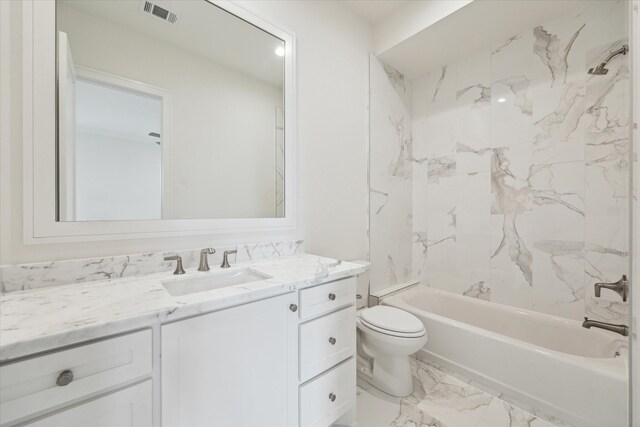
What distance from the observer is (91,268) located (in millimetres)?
1052

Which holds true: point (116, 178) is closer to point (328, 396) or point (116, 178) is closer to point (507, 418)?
point (328, 396)

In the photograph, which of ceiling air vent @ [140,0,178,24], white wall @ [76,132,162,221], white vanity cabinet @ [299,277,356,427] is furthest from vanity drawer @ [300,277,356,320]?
ceiling air vent @ [140,0,178,24]

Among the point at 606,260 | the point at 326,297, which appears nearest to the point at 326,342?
the point at 326,297

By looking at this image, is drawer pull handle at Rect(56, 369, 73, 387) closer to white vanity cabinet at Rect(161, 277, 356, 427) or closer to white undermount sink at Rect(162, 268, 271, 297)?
white vanity cabinet at Rect(161, 277, 356, 427)

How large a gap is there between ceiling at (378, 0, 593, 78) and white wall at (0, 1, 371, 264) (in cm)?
41

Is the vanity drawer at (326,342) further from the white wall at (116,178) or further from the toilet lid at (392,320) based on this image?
the white wall at (116,178)

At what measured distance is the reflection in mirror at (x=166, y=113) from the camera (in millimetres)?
1077

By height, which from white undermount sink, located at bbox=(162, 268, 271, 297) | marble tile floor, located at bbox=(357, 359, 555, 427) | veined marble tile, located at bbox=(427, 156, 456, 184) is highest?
veined marble tile, located at bbox=(427, 156, 456, 184)

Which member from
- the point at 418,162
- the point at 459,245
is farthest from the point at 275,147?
the point at 459,245

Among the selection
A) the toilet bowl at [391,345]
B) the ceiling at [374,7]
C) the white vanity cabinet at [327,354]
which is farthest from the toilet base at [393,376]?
the ceiling at [374,7]

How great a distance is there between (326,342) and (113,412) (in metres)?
0.78

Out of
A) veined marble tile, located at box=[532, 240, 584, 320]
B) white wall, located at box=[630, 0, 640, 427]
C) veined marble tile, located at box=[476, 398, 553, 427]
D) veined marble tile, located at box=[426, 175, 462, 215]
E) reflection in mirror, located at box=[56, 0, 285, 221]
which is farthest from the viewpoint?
veined marble tile, located at box=[426, 175, 462, 215]

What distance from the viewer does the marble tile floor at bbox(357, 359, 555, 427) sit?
4.64 ft

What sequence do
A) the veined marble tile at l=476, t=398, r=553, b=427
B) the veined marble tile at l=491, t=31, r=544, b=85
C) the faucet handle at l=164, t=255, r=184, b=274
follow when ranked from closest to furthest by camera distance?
the faucet handle at l=164, t=255, r=184, b=274, the veined marble tile at l=476, t=398, r=553, b=427, the veined marble tile at l=491, t=31, r=544, b=85
